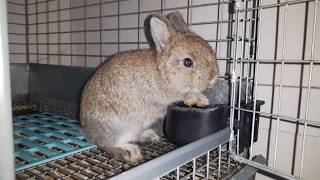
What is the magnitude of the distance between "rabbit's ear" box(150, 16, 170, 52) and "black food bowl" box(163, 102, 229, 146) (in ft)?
1.45

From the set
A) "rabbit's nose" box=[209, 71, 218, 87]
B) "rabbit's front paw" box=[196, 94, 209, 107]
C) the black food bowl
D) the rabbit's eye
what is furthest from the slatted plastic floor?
the rabbit's eye

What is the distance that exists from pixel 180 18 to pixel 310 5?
2.61 ft

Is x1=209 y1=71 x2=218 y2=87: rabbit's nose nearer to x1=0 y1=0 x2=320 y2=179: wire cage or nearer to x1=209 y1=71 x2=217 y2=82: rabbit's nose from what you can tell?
x1=209 y1=71 x2=217 y2=82: rabbit's nose

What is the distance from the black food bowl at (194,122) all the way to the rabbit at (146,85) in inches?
7.4

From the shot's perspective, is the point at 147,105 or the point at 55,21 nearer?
the point at 147,105

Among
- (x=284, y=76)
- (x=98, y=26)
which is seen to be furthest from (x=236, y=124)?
(x=98, y=26)

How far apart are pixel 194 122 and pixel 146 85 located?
1.49ft

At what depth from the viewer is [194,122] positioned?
62.4 inches

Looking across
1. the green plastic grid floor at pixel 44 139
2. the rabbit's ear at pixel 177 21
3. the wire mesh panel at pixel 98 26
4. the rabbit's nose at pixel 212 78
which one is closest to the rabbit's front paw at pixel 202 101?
the rabbit's nose at pixel 212 78

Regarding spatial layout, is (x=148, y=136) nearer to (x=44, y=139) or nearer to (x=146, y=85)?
(x=146, y=85)

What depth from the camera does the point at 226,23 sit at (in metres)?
1.91

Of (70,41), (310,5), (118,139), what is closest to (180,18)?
(310,5)

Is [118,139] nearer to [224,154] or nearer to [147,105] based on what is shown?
[147,105]

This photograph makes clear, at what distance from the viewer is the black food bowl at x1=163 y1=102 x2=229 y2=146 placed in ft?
5.09
